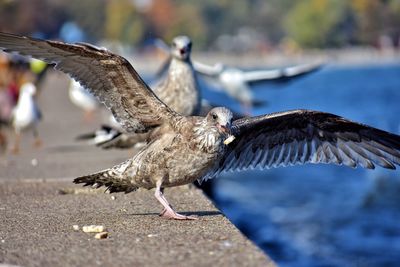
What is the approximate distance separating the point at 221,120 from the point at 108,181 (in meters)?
1.00

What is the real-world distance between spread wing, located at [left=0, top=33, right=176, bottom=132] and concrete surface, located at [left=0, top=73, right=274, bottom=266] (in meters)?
0.67

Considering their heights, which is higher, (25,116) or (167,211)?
(167,211)

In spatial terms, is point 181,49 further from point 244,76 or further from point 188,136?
point 244,76

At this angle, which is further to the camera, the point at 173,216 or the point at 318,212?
the point at 318,212

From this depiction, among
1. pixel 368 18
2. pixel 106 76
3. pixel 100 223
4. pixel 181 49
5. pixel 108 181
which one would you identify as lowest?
pixel 100 223

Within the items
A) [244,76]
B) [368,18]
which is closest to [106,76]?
[244,76]

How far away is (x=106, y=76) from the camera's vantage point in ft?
21.7

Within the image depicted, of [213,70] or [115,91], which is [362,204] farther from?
[115,91]

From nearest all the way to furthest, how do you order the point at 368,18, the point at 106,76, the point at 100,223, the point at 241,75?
the point at 100,223, the point at 106,76, the point at 241,75, the point at 368,18

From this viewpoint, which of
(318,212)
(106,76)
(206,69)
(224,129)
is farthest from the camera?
(206,69)

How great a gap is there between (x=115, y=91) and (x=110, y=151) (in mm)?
4642

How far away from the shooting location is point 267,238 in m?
11.4

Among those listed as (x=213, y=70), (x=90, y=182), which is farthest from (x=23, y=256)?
(x=213, y=70)

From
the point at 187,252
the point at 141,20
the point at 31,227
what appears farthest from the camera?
the point at 141,20
